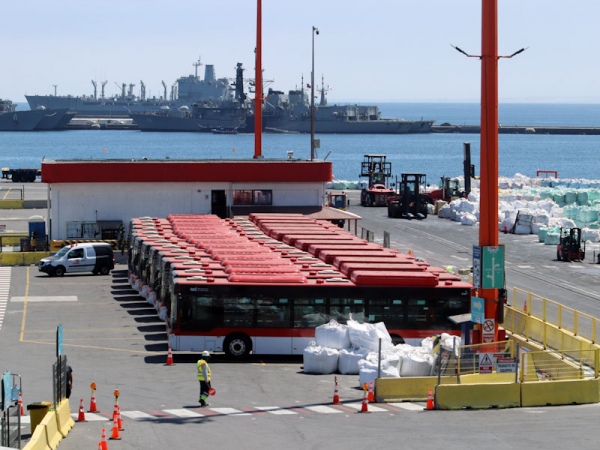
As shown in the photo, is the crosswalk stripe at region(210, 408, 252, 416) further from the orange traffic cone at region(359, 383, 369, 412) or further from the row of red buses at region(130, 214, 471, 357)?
the row of red buses at region(130, 214, 471, 357)

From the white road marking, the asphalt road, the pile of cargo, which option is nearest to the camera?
the asphalt road

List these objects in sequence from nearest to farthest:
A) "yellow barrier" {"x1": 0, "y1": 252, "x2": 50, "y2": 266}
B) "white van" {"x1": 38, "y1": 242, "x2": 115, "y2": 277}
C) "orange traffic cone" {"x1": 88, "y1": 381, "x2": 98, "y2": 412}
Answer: "orange traffic cone" {"x1": 88, "y1": 381, "x2": 98, "y2": 412}, "white van" {"x1": 38, "y1": 242, "x2": 115, "y2": 277}, "yellow barrier" {"x1": 0, "y1": 252, "x2": 50, "y2": 266}

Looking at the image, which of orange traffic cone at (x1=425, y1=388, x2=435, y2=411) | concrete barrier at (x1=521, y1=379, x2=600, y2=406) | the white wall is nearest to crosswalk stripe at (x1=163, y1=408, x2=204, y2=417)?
orange traffic cone at (x1=425, y1=388, x2=435, y2=411)

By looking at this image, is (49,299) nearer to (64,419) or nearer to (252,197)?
(252,197)

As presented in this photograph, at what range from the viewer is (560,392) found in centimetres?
2831

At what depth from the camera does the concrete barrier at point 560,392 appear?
92.2 feet

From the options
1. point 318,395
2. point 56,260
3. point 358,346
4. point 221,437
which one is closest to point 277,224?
point 56,260

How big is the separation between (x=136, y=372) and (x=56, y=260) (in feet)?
72.5

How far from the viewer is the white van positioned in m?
52.7

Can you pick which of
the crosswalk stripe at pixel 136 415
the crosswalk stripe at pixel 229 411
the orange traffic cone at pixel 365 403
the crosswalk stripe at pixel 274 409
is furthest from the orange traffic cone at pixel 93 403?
the orange traffic cone at pixel 365 403

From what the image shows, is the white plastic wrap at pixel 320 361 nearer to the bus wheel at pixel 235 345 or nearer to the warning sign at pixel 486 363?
the bus wheel at pixel 235 345

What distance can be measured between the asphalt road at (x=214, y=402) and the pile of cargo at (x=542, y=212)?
2368cm

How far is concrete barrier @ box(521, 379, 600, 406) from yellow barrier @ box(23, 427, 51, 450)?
11422mm

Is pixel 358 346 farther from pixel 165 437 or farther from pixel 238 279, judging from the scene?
pixel 165 437
